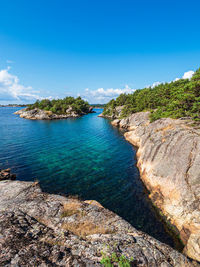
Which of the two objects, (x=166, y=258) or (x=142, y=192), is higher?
(x=166, y=258)

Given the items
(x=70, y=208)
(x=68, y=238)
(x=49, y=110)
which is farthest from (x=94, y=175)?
(x=49, y=110)

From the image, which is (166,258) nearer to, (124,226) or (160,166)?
(124,226)

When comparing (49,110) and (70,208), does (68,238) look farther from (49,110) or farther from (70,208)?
(49,110)

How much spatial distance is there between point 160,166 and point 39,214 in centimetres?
1694

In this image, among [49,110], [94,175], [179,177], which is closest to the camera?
[179,177]

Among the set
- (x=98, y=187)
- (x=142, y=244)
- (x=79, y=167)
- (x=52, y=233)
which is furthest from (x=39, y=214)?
(x=79, y=167)

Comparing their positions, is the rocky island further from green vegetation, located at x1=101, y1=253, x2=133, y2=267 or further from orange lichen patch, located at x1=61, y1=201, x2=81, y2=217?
orange lichen patch, located at x1=61, y1=201, x2=81, y2=217

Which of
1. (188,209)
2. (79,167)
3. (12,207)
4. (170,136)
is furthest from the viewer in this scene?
(79,167)

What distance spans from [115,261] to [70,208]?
560cm

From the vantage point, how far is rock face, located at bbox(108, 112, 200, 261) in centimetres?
1185

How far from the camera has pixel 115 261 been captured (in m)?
6.69

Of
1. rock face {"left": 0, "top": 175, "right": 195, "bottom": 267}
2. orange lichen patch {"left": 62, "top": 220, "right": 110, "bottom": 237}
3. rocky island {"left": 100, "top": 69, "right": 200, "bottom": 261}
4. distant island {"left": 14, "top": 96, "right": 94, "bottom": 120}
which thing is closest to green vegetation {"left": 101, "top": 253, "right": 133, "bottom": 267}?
rock face {"left": 0, "top": 175, "right": 195, "bottom": 267}

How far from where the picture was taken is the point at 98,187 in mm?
19656

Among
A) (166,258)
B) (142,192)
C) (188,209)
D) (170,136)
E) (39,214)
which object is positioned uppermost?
(170,136)
